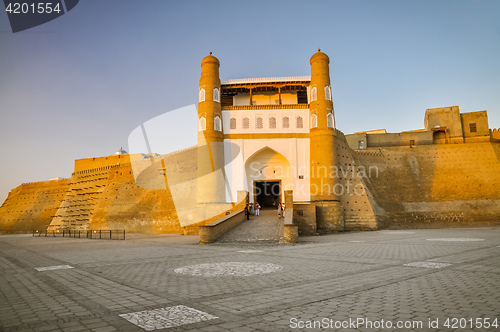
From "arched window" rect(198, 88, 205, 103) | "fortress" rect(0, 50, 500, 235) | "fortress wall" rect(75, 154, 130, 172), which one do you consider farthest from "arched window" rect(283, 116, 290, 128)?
"fortress wall" rect(75, 154, 130, 172)

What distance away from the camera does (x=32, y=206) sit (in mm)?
37375

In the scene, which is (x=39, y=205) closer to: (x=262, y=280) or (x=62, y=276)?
(x=62, y=276)

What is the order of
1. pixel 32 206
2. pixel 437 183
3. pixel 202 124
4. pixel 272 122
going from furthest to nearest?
pixel 32 206
pixel 437 183
pixel 272 122
pixel 202 124

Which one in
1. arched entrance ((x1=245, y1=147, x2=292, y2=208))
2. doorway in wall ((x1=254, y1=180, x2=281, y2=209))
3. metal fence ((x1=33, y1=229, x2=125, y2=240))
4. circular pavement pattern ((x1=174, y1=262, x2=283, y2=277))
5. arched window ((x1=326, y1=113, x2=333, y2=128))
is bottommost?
metal fence ((x1=33, y1=229, x2=125, y2=240))

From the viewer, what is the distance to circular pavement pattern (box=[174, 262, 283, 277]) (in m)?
5.62

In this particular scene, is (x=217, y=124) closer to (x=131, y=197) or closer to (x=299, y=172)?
(x=299, y=172)

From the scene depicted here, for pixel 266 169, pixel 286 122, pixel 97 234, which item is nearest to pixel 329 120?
pixel 286 122

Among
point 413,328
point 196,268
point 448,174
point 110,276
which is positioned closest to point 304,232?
point 196,268

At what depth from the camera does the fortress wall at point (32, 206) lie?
3556 centimetres

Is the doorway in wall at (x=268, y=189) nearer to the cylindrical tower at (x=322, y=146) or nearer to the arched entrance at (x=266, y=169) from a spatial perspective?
the arched entrance at (x=266, y=169)

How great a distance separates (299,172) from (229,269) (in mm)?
15487

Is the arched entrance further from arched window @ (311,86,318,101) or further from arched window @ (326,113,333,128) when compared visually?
arched window @ (311,86,318,101)

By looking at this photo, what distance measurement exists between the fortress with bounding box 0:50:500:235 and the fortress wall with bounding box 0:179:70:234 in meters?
3.63

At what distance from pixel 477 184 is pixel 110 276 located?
1154 inches
